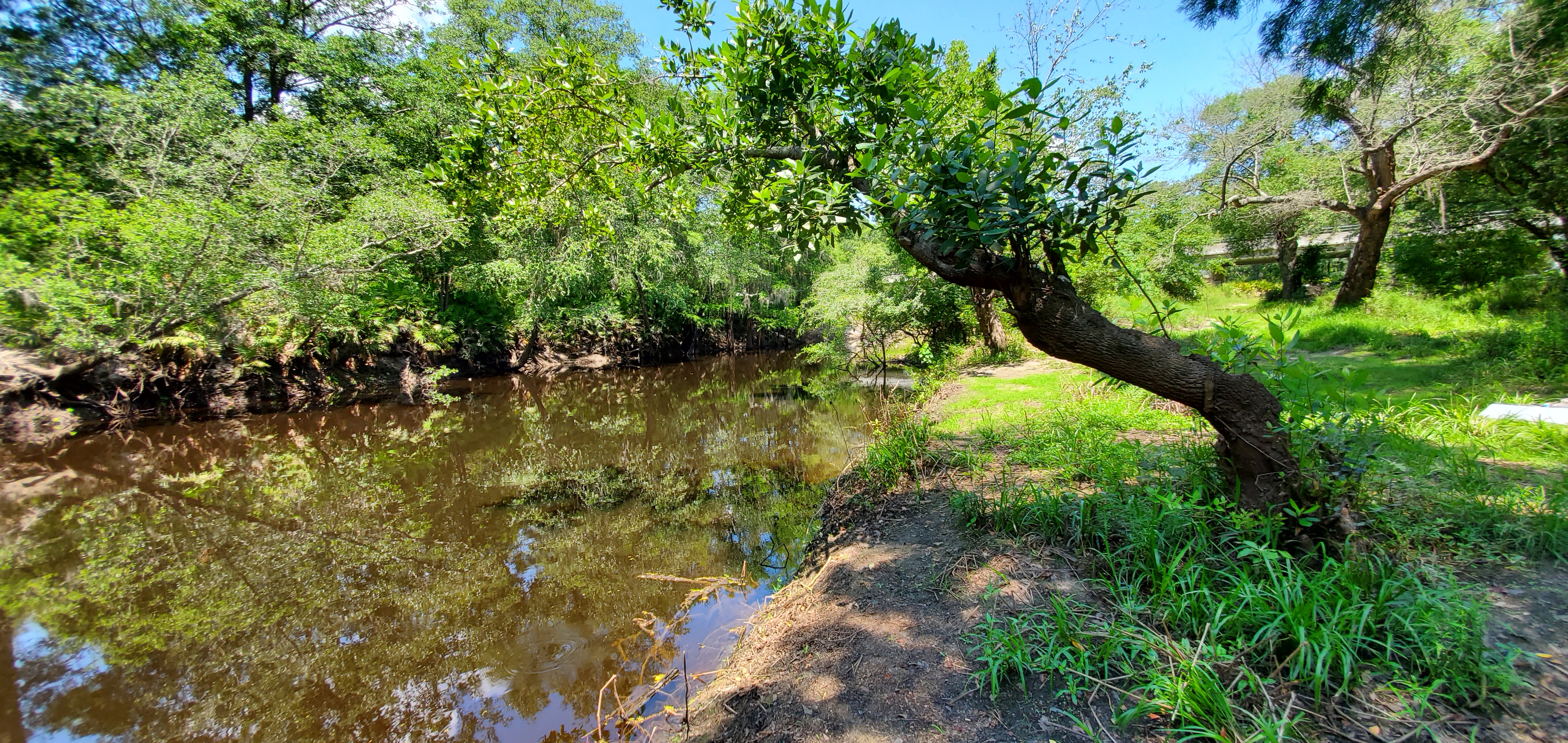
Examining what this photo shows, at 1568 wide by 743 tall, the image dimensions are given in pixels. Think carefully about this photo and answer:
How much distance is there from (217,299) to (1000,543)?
15.6m

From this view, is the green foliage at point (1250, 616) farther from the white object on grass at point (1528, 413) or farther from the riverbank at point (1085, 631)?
the white object on grass at point (1528, 413)

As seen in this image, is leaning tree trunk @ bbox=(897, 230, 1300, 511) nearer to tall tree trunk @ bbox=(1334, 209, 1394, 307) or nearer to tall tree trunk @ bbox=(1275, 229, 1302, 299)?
tall tree trunk @ bbox=(1334, 209, 1394, 307)

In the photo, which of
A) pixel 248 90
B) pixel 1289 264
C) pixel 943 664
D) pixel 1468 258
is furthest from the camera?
pixel 1289 264

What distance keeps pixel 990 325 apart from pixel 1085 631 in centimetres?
1224

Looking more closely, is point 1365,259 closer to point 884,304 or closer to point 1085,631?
point 884,304

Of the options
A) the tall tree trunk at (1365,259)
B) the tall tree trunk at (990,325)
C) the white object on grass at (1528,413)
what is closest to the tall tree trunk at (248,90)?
the tall tree trunk at (990,325)

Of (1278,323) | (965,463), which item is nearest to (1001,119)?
(1278,323)

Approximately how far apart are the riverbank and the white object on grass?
0.66 ft

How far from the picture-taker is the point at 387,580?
5.00m

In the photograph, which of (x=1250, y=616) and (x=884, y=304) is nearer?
(x=1250, y=616)

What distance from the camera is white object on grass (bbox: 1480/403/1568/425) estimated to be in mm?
4035

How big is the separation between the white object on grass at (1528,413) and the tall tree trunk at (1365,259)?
946 cm

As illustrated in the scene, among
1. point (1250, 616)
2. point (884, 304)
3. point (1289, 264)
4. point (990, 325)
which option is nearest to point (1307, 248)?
point (1289, 264)

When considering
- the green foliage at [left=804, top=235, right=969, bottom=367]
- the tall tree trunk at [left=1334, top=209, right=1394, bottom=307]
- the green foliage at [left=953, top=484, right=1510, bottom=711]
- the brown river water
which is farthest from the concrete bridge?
the brown river water
